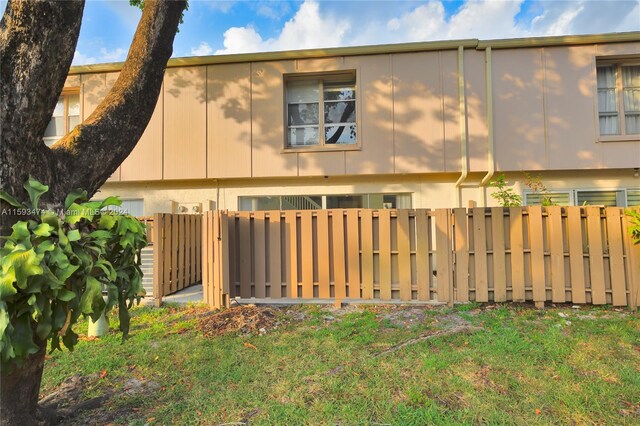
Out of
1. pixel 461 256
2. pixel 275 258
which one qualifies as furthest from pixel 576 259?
pixel 275 258

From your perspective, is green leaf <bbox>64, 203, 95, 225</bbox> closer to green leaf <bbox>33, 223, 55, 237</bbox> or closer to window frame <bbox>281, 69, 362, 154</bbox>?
green leaf <bbox>33, 223, 55, 237</bbox>

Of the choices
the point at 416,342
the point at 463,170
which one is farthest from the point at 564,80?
the point at 416,342

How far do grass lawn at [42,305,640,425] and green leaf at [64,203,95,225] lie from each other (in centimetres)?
165

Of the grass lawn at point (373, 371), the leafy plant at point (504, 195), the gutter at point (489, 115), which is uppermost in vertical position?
the gutter at point (489, 115)

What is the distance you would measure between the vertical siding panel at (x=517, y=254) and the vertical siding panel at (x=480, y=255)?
1.32 ft

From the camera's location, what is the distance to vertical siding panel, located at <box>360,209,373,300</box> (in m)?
5.41

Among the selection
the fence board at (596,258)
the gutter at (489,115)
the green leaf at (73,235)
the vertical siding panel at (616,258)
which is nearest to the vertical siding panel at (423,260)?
the fence board at (596,258)

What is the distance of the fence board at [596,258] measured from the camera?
4.98 meters

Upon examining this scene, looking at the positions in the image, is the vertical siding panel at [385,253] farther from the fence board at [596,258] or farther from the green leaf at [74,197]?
the green leaf at [74,197]

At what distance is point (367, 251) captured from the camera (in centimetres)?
545

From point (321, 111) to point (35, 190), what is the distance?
689cm

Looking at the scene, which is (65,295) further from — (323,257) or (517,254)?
(517,254)

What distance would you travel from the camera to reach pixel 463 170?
765 centimetres

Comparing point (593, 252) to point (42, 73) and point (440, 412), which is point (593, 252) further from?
point (42, 73)
